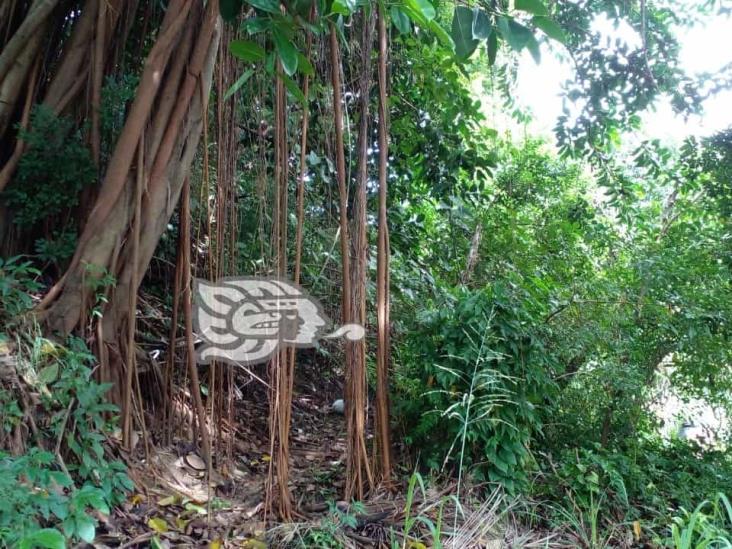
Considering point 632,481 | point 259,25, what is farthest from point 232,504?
point 259,25

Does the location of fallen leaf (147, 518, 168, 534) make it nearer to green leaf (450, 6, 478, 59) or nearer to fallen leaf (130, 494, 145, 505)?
fallen leaf (130, 494, 145, 505)

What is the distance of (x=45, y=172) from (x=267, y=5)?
1450 millimetres

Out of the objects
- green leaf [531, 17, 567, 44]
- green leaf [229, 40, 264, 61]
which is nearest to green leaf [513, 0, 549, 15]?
green leaf [531, 17, 567, 44]

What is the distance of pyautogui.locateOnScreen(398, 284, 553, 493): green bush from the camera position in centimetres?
238

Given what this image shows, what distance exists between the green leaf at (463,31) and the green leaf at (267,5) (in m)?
0.40

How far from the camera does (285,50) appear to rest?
54.1 inches

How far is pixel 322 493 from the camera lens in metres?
2.45

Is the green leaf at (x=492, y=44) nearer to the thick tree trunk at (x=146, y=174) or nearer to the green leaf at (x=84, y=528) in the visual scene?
the thick tree trunk at (x=146, y=174)

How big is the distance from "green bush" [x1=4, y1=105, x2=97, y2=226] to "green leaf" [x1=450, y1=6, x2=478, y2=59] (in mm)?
1647

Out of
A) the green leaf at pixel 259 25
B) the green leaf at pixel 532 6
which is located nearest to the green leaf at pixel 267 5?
the green leaf at pixel 259 25

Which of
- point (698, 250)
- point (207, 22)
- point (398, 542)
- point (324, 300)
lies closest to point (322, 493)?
point (398, 542)

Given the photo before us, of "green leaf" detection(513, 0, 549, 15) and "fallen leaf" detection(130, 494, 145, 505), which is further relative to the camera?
"fallen leaf" detection(130, 494, 145, 505)

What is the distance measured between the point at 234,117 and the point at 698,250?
2.36 metres

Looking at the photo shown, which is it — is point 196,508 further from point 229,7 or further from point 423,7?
point 423,7
